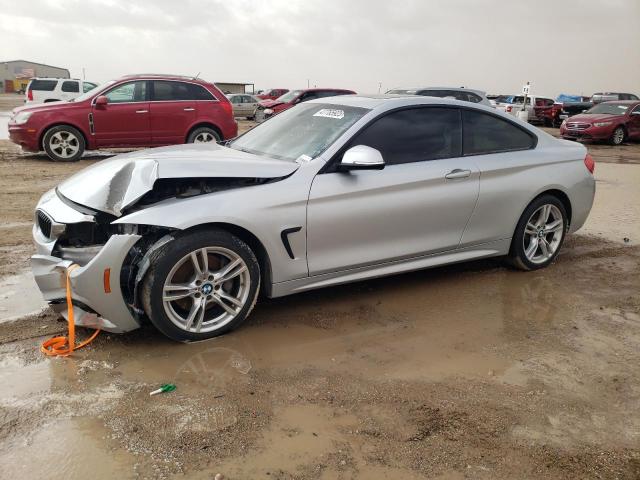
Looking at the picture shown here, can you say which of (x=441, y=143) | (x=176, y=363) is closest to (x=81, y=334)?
(x=176, y=363)

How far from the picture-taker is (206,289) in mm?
3500

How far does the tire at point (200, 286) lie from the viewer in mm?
3328

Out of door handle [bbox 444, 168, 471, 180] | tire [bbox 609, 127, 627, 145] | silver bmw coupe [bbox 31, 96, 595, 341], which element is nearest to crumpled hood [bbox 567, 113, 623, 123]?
tire [bbox 609, 127, 627, 145]

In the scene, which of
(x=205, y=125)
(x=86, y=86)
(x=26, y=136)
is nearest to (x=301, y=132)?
(x=205, y=125)

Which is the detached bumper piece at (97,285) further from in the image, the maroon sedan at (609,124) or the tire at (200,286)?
the maroon sedan at (609,124)

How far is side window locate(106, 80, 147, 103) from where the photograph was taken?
424 inches

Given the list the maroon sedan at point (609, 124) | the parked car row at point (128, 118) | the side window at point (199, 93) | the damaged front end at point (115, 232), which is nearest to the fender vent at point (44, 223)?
the damaged front end at point (115, 232)

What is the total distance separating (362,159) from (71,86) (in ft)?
74.0

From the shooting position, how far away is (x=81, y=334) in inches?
143

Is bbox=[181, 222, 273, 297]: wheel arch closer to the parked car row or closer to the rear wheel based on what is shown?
the parked car row

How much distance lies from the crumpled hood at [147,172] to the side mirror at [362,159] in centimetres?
36

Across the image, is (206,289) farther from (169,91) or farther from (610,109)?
(610,109)

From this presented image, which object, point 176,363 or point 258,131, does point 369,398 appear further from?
point 258,131

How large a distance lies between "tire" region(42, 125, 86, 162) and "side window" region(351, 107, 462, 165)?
843cm
